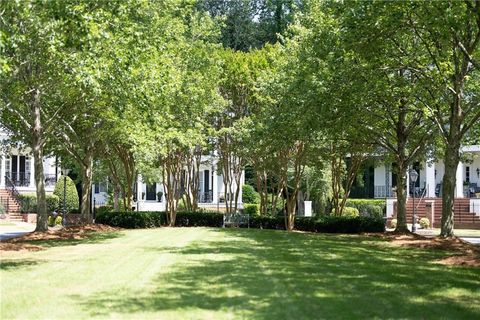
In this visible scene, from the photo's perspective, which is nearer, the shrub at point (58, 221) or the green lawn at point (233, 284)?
the green lawn at point (233, 284)

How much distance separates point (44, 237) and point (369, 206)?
28.7 meters

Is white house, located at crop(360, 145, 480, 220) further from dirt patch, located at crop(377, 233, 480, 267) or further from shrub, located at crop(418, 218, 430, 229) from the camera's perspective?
dirt patch, located at crop(377, 233, 480, 267)

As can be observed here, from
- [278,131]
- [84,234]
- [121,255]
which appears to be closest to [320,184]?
[278,131]

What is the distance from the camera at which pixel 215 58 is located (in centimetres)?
3225

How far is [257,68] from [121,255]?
18449mm

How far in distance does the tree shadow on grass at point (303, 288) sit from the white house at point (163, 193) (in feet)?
107

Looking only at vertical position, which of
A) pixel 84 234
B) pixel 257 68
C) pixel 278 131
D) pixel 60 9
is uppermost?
pixel 257 68

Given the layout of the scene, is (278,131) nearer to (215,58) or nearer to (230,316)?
(215,58)

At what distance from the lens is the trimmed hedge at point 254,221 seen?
2784 cm

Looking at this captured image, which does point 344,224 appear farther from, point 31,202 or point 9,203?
point 9,203

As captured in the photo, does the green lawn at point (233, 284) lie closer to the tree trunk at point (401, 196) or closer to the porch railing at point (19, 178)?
the tree trunk at point (401, 196)

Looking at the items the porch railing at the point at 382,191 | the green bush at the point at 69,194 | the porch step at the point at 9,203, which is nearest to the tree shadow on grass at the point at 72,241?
the porch step at the point at 9,203

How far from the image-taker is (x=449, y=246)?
18.7m

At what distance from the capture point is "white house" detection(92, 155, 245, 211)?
49.7m
